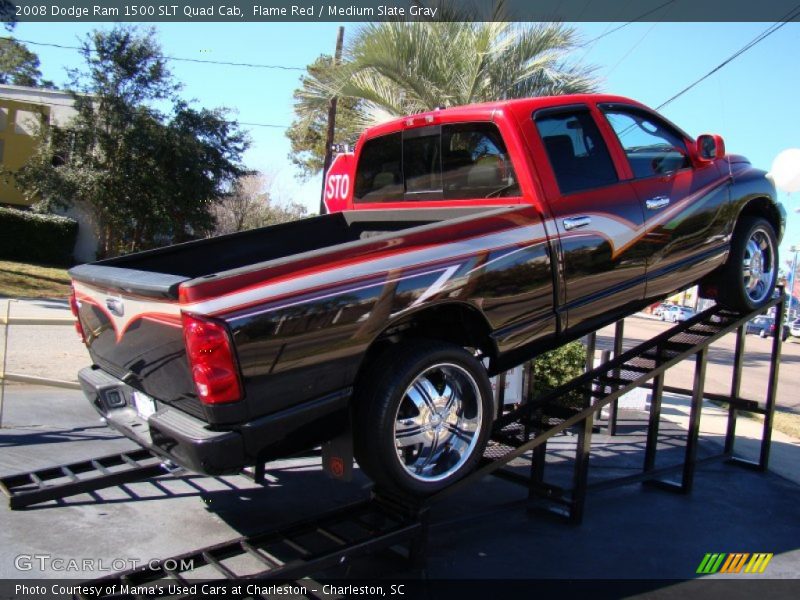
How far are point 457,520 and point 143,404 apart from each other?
1.98m

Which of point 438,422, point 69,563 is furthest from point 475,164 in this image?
point 69,563

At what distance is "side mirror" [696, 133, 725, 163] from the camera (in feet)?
16.7

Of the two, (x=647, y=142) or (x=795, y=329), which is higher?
(x=647, y=142)

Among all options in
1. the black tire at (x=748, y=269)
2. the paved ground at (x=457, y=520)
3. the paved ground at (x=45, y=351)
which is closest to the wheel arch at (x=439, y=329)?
the paved ground at (x=457, y=520)

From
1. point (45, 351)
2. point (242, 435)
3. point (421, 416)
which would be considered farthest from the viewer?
point (45, 351)

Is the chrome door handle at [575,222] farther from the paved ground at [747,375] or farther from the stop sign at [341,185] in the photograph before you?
the paved ground at [747,375]

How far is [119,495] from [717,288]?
4.74 m

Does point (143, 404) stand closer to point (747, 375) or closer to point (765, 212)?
point (765, 212)

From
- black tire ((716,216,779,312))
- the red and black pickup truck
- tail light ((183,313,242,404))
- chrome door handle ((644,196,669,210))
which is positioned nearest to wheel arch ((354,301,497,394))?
the red and black pickup truck

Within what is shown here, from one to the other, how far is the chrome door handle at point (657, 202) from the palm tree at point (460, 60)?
5.51 metres

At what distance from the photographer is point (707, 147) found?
16.8 feet

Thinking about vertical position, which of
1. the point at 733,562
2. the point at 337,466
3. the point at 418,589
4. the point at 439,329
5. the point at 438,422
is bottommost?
the point at 733,562

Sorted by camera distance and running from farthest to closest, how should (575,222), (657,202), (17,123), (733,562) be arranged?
(17,123) → (657,202) → (733,562) → (575,222)

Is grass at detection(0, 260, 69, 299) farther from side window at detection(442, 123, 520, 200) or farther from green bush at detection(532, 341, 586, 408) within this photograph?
side window at detection(442, 123, 520, 200)
